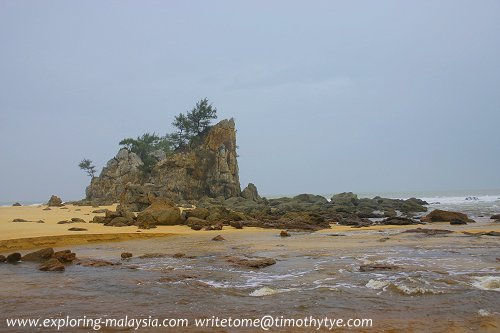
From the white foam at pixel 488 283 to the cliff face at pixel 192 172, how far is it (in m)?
41.9

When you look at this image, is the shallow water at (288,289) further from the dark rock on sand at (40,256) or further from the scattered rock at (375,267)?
the dark rock on sand at (40,256)

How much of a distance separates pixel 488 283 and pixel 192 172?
47014 millimetres

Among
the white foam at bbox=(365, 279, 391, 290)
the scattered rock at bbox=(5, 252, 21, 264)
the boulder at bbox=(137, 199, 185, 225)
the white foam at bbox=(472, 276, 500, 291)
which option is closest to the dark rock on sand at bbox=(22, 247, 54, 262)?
the scattered rock at bbox=(5, 252, 21, 264)

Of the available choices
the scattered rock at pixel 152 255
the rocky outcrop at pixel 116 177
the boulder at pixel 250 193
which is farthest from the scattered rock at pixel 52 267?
the rocky outcrop at pixel 116 177

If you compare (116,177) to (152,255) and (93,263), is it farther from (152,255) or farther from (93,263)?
(93,263)

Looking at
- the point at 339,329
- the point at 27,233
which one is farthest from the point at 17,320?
the point at 27,233

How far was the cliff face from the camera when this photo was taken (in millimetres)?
51781

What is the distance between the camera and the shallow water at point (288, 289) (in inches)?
238

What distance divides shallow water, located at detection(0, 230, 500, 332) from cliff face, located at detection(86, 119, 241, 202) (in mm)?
38017

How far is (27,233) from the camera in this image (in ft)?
55.8

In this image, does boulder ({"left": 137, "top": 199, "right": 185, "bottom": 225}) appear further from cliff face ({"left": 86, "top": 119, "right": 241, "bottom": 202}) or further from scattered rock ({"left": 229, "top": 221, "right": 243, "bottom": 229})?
cliff face ({"left": 86, "top": 119, "right": 241, "bottom": 202})

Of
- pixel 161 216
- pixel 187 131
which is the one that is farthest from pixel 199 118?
pixel 161 216

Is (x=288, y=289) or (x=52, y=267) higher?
(x=52, y=267)

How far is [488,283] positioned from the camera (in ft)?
25.2
